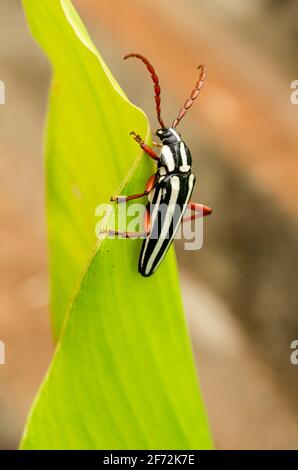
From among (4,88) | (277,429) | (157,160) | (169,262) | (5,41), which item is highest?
(5,41)

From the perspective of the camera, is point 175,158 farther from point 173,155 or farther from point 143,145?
point 143,145

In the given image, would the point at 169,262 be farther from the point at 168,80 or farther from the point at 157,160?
the point at 168,80

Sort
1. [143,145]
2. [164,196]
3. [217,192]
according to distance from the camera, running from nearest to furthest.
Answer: [143,145]
[164,196]
[217,192]

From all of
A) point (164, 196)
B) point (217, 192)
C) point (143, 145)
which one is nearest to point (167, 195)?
point (164, 196)

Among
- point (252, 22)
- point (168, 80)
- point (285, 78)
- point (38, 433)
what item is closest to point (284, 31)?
point (252, 22)

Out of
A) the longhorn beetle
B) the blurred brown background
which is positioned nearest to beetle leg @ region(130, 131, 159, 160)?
the longhorn beetle

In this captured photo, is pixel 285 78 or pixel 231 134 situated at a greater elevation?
pixel 285 78
